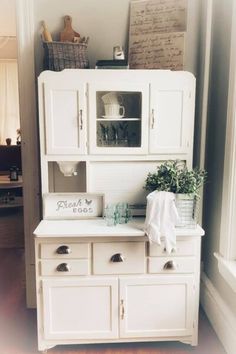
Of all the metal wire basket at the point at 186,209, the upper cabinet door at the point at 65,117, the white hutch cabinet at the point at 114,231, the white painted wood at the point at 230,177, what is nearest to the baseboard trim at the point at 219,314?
the white hutch cabinet at the point at 114,231

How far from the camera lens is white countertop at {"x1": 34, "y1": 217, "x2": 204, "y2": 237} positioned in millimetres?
1868

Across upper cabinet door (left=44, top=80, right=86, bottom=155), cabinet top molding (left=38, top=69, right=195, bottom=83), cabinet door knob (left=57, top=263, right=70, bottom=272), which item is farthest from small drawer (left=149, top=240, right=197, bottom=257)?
cabinet top molding (left=38, top=69, right=195, bottom=83)

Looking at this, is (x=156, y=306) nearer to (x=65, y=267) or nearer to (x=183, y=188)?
(x=65, y=267)

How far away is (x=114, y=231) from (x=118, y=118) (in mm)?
700

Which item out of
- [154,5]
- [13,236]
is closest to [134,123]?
[154,5]

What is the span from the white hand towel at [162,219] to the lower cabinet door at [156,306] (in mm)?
244

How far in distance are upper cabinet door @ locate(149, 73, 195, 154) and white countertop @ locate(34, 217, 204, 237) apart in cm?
49

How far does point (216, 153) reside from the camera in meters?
2.24

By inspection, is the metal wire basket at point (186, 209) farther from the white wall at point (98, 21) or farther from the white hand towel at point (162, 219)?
the white wall at point (98, 21)

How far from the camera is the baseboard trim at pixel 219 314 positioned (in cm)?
196

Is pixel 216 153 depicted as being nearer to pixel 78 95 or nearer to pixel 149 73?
pixel 149 73

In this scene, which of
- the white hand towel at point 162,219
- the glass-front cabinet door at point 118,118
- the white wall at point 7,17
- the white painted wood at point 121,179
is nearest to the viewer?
the white hand towel at point 162,219

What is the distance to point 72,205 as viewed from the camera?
214 cm

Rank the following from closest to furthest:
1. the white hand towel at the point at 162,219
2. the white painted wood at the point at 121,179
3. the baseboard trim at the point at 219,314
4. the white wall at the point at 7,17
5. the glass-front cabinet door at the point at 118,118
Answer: the white hand towel at the point at 162,219, the baseboard trim at the point at 219,314, the glass-front cabinet door at the point at 118,118, the white painted wood at the point at 121,179, the white wall at the point at 7,17
